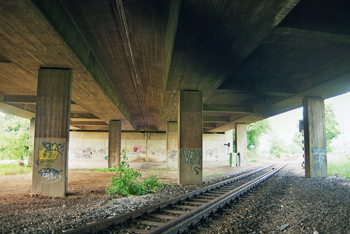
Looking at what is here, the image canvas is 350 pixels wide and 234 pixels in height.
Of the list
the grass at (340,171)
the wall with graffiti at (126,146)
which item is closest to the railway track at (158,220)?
the grass at (340,171)

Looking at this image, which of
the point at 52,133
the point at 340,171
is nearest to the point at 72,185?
the point at 52,133

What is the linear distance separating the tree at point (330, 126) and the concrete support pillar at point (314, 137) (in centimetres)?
3498

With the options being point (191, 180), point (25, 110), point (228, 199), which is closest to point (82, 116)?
point (25, 110)

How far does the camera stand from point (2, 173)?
1858 cm

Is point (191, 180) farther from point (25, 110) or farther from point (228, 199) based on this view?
point (25, 110)

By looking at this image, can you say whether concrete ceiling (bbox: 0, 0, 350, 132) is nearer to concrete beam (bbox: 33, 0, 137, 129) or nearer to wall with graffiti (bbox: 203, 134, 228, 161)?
concrete beam (bbox: 33, 0, 137, 129)

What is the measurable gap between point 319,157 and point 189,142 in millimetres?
Answer: 8887

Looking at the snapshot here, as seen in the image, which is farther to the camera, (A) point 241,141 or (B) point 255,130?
(B) point 255,130

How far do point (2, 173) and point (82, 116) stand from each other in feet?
35.9

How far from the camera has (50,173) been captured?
388 inches

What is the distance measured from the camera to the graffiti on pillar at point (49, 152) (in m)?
9.90

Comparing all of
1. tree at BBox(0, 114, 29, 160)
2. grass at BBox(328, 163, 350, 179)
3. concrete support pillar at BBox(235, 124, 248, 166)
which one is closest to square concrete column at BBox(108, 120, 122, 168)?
tree at BBox(0, 114, 29, 160)

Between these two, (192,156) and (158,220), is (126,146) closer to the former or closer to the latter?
(192,156)

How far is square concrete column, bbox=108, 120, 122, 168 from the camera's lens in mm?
27453
